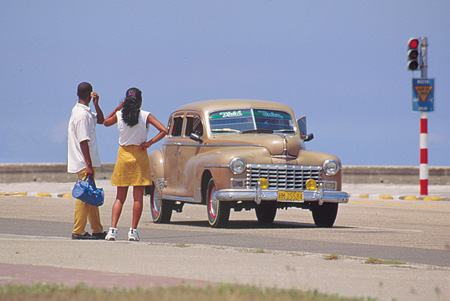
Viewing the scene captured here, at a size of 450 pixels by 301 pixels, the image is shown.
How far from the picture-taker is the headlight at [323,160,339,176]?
45.9 feet

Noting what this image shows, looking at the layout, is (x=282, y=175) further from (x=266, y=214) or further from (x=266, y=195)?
(x=266, y=214)

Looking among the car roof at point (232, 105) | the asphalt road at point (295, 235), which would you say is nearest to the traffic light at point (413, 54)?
the asphalt road at point (295, 235)

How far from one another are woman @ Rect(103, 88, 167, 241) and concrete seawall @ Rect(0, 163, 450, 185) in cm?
2351

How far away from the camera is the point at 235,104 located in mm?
15039

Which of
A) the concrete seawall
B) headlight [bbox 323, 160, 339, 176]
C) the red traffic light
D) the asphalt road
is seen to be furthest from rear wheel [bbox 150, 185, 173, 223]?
the concrete seawall

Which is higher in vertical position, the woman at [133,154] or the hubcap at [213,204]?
the woman at [133,154]

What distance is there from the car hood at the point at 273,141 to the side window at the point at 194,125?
1.95 ft

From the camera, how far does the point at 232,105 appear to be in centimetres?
1502

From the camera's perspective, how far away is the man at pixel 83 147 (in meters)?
10.4

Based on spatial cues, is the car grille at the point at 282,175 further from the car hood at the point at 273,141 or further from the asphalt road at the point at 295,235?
the asphalt road at the point at 295,235

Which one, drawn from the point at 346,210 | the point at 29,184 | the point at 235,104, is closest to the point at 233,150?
the point at 235,104

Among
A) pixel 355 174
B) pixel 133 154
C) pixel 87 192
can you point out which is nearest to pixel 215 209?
pixel 133 154

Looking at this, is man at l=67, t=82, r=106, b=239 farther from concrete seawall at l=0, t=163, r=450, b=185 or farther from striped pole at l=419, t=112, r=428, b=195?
concrete seawall at l=0, t=163, r=450, b=185

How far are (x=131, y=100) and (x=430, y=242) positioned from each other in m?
4.40
